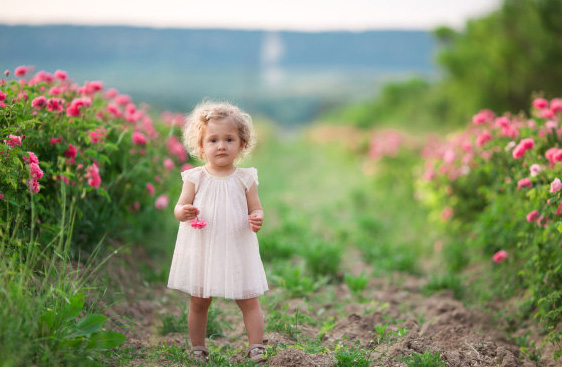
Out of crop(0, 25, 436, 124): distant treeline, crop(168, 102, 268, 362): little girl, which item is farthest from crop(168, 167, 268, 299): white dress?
crop(0, 25, 436, 124): distant treeline

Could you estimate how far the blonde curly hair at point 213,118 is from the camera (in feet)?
8.96

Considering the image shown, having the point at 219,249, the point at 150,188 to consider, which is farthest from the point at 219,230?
the point at 150,188

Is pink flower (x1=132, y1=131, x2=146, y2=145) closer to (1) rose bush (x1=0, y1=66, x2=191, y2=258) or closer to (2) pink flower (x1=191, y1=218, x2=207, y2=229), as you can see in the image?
(1) rose bush (x1=0, y1=66, x2=191, y2=258)

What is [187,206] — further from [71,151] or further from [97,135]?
[97,135]

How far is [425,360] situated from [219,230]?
1.25 metres

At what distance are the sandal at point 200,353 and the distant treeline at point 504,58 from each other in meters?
10.6

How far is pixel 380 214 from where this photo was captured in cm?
764

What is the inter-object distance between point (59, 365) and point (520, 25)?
14.0 metres

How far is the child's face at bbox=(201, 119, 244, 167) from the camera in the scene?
2.69m

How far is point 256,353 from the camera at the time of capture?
8.87 ft

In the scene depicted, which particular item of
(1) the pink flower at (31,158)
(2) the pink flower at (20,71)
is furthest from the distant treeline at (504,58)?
(1) the pink flower at (31,158)

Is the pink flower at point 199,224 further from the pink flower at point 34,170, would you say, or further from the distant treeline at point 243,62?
the distant treeline at point 243,62

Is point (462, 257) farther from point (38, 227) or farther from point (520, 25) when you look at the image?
point (520, 25)

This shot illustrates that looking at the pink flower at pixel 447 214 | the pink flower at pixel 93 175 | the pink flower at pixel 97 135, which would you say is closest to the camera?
the pink flower at pixel 93 175
